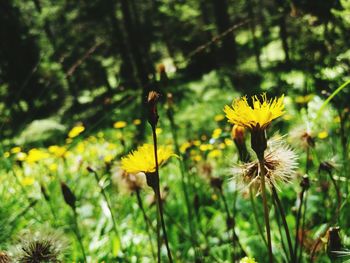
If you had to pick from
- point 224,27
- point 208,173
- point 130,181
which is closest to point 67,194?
point 130,181

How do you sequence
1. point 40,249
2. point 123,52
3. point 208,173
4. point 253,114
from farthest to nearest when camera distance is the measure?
point 123,52 < point 208,173 < point 40,249 < point 253,114

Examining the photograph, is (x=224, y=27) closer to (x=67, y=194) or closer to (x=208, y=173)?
(x=208, y=173)

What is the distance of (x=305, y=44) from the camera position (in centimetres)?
357

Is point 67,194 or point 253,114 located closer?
point 253,114

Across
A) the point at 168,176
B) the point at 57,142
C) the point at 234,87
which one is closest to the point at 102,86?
the point at 57,142

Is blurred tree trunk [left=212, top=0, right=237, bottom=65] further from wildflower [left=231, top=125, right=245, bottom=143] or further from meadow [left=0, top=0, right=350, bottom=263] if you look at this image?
wildflower [left=231, top=125, right=245, bottom=143]

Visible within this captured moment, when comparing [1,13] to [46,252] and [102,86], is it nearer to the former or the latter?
[102,86]

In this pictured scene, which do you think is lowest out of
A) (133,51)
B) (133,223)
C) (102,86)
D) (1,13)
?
(102,86)

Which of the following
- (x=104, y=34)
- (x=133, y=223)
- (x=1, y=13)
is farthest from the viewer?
(x=104, y=34)

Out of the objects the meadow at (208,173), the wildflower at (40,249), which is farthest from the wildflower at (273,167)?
the wildflower at (40,249)

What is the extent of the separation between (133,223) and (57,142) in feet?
22.1

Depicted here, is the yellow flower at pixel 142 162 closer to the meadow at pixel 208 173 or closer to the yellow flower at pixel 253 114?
the meadow at pixel 208 173

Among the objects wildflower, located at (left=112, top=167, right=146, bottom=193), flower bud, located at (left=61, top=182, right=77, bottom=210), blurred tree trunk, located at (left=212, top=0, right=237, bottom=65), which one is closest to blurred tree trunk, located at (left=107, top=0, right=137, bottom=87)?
blurred tree trunk, located at (left=212, top=0, right=237, bottom=65)

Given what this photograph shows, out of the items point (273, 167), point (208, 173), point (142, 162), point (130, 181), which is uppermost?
point (142, 162)
